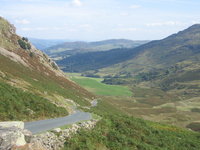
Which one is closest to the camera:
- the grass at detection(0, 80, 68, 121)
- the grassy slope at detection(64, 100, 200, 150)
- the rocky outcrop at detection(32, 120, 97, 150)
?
the rocky outcrop at detection(32, 120, 97, 150)

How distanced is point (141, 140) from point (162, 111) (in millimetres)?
117211

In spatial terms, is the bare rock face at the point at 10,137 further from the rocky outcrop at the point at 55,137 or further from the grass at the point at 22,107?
the grass at the point at 22,107

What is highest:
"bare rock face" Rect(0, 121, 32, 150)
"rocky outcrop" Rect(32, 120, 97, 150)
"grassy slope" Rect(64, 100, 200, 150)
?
"bare rock face" Rect(0, 121, 32, 150)

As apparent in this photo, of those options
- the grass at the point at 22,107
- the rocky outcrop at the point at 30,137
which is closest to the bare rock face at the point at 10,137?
the rocky outcrop at the point at 30,137

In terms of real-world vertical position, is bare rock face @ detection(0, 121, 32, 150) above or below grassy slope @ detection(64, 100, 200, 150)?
above

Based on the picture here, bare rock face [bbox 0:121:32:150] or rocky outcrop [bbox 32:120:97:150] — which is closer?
bare rock face [bbox 0:121:32:150]

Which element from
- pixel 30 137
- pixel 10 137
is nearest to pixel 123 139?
pixel 30 137

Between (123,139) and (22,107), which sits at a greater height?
(22,107)

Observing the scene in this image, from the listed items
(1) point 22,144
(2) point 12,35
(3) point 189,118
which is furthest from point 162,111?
(1) point 22,144

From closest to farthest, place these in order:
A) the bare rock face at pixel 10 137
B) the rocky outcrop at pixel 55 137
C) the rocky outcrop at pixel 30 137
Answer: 1. the bare rock face at pixel 10 137
2. the rocky outcrop at pixel 30 137
3. the rocky outcrop at pixel 55 137

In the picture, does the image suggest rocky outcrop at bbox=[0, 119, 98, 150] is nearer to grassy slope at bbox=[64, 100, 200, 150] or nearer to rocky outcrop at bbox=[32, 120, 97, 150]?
rocky outcrop at bbox=[32, 120, 97, 150]

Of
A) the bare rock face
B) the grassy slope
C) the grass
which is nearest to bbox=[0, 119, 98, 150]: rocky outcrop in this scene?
the bare rock face

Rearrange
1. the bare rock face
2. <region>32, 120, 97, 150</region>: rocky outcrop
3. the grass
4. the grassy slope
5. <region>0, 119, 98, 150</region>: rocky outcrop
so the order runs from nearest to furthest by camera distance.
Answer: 1. the bare rock face
2. <region>0, 119, 98, 150</region>: rocky outcrop
3. <region>32, 120, 97, 150</region>: rocky outcrop
4. the grassy slope
5. the grass

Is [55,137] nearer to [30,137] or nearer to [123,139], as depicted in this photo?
[30,137]
